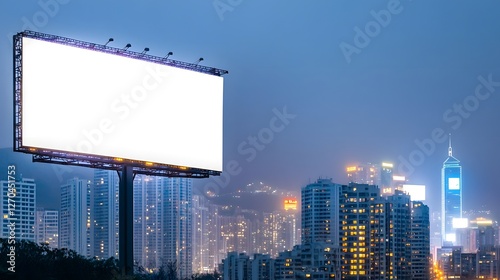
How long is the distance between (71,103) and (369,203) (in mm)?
19313

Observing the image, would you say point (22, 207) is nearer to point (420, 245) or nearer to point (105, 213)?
point (105, 213)

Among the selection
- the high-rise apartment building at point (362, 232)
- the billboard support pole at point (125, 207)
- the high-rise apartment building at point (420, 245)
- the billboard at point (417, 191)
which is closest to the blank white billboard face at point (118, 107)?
the billboard support pole at point (125, 207)

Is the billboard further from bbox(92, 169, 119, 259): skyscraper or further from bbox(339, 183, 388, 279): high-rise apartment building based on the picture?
bbox(92, 169, 119, 259): skyscraper

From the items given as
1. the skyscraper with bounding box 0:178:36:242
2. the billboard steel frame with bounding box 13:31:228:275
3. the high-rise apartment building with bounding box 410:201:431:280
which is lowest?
the high-rise apartment building with bounding box 410:201:431:280

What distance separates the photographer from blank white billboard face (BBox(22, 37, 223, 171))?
23.7 feet

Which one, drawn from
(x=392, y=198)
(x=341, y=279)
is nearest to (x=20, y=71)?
(x=341, y=279)

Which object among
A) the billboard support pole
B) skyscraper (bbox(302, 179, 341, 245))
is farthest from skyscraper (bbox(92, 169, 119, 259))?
the billboard support pole

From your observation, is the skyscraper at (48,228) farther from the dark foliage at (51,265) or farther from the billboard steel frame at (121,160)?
the billboard steel frame at (121,160)

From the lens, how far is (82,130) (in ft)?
24.5

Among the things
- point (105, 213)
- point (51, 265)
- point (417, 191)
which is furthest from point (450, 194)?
point (51, 265)

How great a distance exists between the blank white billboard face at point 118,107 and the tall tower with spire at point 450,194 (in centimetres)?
6488

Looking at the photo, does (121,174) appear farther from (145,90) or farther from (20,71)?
(20,71)

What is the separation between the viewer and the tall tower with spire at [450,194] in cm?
7275

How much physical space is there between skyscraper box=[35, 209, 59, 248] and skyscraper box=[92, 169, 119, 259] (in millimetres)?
881
